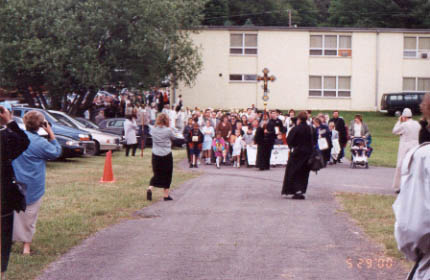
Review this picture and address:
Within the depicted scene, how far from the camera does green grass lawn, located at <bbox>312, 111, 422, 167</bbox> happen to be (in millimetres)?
28453

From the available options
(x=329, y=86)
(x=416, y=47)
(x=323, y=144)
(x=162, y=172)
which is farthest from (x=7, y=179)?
(x=416, y=47)

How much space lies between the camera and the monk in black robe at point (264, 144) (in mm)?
23719

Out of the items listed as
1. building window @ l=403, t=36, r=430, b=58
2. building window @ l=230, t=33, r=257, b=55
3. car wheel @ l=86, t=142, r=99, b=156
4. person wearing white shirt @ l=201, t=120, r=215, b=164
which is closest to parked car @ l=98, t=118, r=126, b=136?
car wheel @ l=86, t=142, r=99, b=156

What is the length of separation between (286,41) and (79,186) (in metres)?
39.4

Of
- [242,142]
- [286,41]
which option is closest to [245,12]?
[286,41]

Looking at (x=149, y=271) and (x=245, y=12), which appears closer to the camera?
(x=149, y=271)

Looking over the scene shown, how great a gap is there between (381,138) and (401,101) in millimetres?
8988

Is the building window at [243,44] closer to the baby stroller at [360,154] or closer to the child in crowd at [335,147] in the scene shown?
the child in crowd at [335,147]

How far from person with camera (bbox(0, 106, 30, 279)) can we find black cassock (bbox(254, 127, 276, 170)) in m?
16.8

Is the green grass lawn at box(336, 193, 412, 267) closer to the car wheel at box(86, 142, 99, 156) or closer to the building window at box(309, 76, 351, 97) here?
the car wheel at box(86, 142, 99, 156)

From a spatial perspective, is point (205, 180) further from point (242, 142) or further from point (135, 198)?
point (242, 142)

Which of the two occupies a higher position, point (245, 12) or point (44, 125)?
point (245, 12)

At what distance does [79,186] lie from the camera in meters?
16.9

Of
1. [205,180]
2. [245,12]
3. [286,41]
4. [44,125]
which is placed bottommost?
[205,180]
